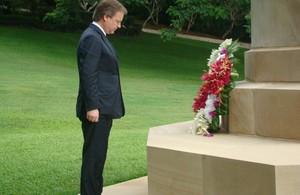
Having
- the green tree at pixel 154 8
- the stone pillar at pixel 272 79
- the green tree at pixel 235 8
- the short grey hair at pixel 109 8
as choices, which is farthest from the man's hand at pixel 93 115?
the green tree at pixel 154 8

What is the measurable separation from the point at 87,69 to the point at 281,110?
1446 mm

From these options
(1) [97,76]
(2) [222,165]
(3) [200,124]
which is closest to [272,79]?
(3) [200,124]

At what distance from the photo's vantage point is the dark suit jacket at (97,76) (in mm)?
4504

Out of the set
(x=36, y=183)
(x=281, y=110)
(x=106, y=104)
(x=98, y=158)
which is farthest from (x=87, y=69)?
(x=36, y=183)

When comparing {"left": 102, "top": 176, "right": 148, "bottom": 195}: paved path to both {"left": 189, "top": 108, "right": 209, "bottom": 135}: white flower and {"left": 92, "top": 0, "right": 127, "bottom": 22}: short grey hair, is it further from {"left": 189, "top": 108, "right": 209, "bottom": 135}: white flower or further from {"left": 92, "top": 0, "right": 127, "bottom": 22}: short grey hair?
{"left": 92, "top": 0, "right": 127, "bottom": 22}: short grey hair

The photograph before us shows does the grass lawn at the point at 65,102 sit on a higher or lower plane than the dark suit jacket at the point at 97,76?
lower

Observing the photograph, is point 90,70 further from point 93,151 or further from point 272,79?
point 272,79

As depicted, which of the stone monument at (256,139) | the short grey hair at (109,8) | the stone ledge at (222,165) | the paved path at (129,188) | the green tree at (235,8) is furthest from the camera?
the green tree at (235,8)

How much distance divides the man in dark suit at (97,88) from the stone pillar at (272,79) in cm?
98

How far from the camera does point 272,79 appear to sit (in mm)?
4934

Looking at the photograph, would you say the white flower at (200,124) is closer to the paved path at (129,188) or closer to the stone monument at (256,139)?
the stone monument at (256,139)

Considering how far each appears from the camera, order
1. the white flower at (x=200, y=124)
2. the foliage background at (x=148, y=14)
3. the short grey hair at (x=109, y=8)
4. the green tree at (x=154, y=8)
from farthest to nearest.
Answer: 1. the green tree at (x=154, y=8)
2. the foliage background at (x=148, y=14)
3. the white flower at (x=200, y=124)
4. the short grey hair at (x=109, y=8)

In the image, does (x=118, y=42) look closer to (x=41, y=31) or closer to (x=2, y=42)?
(x=41, y=31)

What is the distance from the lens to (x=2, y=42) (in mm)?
25453
